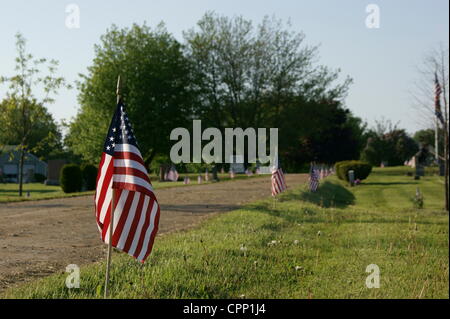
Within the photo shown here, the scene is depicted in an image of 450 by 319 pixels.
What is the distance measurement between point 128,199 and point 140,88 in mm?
38072

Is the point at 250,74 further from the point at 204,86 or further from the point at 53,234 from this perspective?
the point at 53,234

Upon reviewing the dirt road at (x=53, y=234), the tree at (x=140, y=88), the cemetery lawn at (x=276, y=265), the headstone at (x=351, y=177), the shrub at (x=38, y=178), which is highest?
the tree at (x=140, y=88)

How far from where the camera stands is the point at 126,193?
5.81 metres

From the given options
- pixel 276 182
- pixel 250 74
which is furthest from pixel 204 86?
pixel 276 182

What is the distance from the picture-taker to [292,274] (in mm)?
7004

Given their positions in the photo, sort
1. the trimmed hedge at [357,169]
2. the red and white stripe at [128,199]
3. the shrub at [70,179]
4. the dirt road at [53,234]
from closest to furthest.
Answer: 1. the red and white stripe at [128,199]
2. the dirt road at [53,234]
3. the shrub at [70,179]
4. the trimmed hedge at [357,169]

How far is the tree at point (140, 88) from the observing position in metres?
42.3

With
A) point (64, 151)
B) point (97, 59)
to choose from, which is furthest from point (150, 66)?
point (64, 151)

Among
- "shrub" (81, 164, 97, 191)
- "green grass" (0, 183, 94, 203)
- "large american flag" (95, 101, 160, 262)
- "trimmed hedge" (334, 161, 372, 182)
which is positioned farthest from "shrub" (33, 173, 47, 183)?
"large american flag" (95, 101, 160, 262)

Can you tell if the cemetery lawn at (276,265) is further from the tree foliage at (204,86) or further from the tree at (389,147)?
the tree at (389,147)

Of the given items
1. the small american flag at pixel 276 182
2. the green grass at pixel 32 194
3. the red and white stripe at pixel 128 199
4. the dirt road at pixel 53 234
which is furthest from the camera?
the green grass at pixel 32 194

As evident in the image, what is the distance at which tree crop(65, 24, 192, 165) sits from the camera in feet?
139

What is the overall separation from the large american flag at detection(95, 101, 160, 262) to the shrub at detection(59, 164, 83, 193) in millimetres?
27468

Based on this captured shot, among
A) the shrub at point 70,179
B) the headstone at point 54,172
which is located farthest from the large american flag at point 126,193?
the headstone at point 54,172
